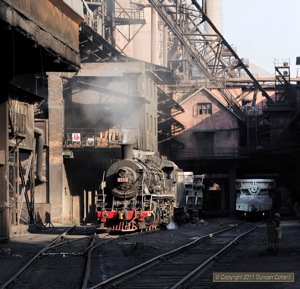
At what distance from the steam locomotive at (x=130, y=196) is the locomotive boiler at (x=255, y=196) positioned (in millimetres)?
13443

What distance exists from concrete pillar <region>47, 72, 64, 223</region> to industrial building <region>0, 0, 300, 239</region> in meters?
0.06

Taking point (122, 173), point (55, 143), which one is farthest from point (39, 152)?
point (55, 143)

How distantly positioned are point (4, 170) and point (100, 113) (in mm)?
22920

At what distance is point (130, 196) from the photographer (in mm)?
26953

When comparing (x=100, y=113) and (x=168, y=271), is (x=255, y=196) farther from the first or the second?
(x=168, y=271)

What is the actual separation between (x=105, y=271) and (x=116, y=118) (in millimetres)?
30691

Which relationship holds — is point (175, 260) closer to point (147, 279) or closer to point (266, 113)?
point (147, 279)

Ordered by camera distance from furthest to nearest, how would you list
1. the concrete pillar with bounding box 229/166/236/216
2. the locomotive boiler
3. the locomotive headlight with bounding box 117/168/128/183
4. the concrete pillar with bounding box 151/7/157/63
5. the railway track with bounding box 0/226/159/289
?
1. the concrete pillar with bounding box 151/7/157/63
2. the concrete pillar with bounding box 229/166/236/216
3. the locomotive boiler
4. the locomotive headlight with bounding box 117/168/128/183
5. the railway track with bounding box 0/226/159/289

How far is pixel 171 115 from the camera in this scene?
59.5 meters

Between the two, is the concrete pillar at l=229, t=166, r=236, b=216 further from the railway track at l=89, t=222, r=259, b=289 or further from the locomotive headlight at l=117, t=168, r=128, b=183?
the railway track at l=89, t=222, r=259, b=289

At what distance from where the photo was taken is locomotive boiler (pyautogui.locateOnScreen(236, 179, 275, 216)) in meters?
41.3

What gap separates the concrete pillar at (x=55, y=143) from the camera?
40.0 meters

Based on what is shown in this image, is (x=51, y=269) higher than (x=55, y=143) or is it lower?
lower

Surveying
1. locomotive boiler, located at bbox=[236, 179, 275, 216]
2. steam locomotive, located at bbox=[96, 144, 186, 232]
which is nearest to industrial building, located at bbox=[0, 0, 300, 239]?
steam locomotive, located at bbox=[96, 144, 186, 232]
